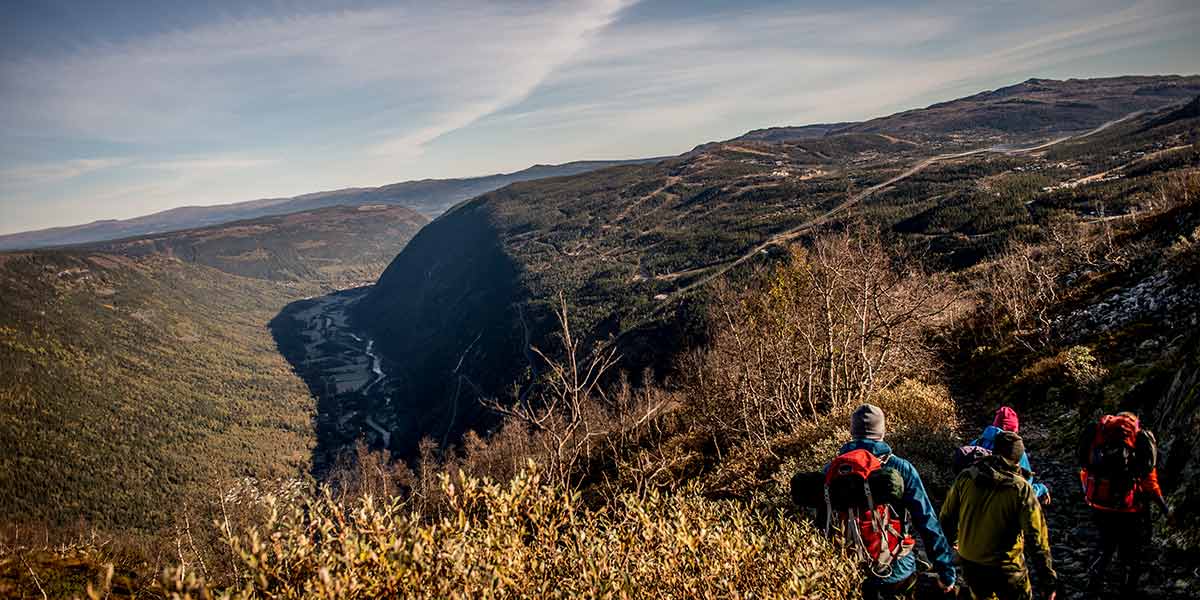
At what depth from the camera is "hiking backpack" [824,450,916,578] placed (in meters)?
4.26

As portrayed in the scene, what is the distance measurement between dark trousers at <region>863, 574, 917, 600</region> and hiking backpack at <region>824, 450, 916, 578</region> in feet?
0.27

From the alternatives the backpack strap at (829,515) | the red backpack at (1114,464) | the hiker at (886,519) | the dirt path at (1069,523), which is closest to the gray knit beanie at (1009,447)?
the hiker at (886,519)

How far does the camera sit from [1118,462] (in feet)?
18.5

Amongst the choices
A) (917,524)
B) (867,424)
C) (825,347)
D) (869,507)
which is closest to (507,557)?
(869,507)

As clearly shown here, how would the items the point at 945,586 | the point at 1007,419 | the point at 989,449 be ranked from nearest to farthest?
the point at 945,586, the point at 989,449, the point at 1007,419

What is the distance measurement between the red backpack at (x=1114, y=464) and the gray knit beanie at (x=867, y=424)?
129 inches

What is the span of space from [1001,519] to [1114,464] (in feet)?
7.12

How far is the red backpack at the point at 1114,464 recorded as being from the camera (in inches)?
221

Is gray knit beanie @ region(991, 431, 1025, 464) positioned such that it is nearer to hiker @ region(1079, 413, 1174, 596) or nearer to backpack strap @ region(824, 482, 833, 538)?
backpack strap @ region(824, 482, 833, 538)

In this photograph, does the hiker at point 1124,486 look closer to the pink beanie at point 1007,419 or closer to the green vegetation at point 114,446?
the pink beanie at point 1007,419

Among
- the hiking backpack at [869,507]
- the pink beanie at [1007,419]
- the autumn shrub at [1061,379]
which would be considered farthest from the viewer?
the autumn shrub at [1061,379]

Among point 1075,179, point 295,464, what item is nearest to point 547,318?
point 295,464

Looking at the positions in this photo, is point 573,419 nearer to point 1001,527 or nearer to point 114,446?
point 1001,527

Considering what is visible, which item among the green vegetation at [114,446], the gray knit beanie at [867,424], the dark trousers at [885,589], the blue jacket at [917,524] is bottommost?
the green vegetation at [114,446]
